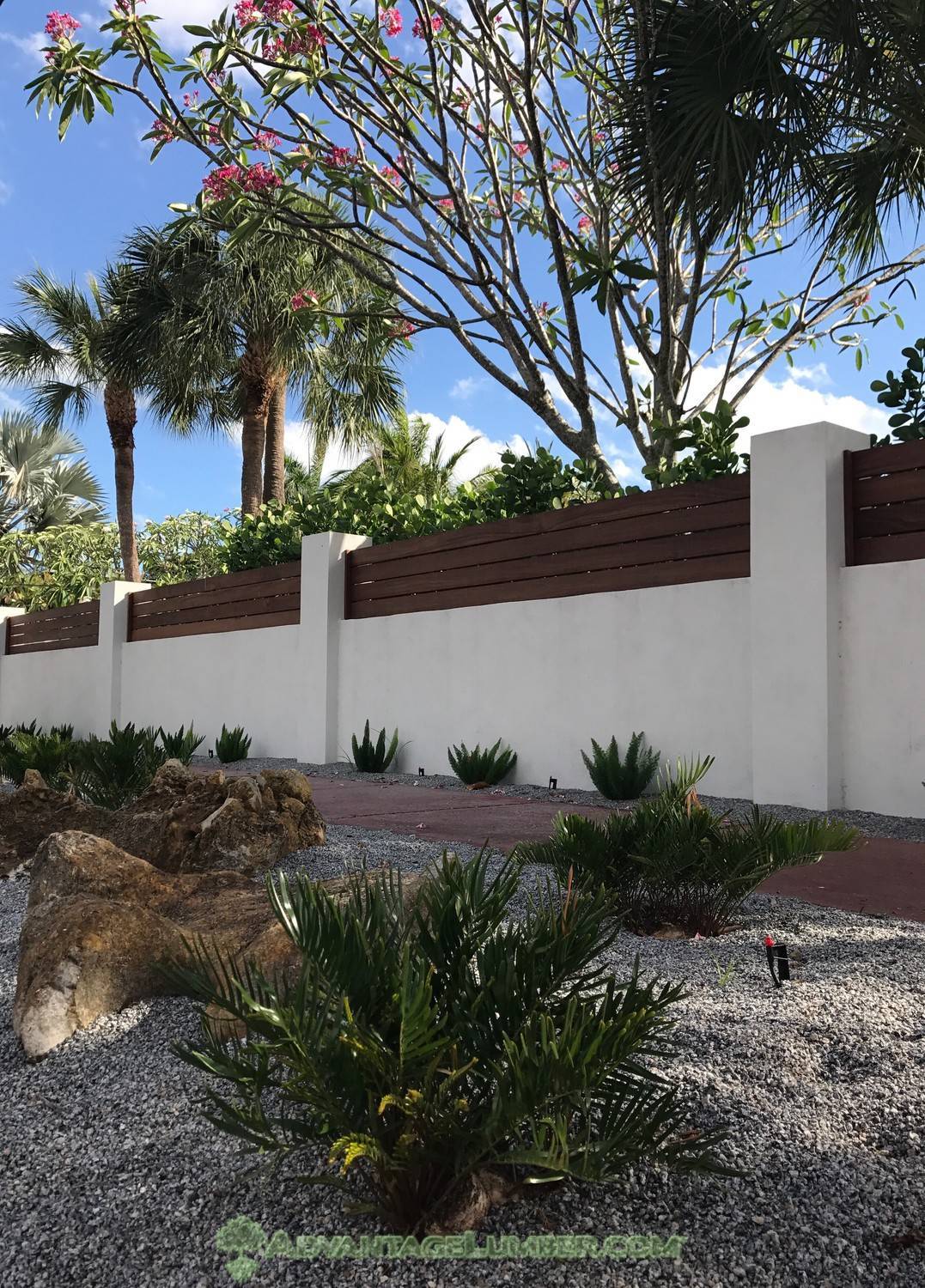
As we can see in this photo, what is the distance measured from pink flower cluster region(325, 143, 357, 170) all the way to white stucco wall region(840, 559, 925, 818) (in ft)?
19.7

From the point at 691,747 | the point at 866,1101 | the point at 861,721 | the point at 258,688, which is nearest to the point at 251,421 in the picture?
the point at 258,688

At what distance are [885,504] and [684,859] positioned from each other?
3420mm

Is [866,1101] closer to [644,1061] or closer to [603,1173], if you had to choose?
[644,1061]

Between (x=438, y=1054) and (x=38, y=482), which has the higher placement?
(x=38, y=482)

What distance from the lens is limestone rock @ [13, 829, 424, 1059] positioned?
7.52ft

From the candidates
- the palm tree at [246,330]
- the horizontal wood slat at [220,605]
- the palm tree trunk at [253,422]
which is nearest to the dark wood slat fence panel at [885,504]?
the horizontal wood slat at [220,605]

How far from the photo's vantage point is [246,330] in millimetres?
15344

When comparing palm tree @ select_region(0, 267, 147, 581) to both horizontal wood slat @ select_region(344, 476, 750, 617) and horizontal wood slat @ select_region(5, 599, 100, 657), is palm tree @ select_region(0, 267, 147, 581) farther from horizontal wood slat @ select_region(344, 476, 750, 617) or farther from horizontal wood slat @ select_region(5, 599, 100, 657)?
horizontal wood slat @ select_region(344, 476, 750, 617)

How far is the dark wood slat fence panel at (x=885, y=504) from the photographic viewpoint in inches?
211

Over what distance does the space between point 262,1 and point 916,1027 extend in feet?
28.4

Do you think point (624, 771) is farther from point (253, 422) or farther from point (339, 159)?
point (253, 422)

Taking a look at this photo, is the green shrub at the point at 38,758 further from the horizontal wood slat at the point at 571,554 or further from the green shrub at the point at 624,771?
the green shrub at the point at 624,771

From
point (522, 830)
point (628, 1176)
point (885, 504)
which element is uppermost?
point (885, 504)

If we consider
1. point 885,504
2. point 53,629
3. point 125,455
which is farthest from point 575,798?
point 125,455
